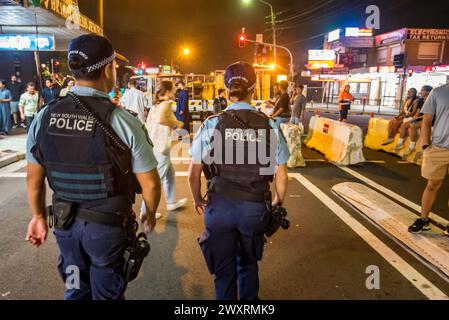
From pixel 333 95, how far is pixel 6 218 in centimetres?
4898

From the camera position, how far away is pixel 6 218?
5082 mm

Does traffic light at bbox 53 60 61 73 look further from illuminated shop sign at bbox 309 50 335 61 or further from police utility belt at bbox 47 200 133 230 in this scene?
illuminated shop sign at bbox 309 50 335 61

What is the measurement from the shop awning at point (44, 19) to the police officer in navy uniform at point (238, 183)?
741 centimetres

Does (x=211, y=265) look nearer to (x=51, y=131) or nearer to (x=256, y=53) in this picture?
(x=51, y=131)

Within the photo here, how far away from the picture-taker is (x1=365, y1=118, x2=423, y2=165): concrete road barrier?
9320mm

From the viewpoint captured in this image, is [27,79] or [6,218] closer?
[6,218]

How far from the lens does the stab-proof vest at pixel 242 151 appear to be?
245cm

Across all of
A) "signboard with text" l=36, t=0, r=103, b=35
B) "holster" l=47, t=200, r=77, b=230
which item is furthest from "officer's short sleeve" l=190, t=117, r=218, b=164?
"signboard with text" l=36, t=0, r=103, b=35

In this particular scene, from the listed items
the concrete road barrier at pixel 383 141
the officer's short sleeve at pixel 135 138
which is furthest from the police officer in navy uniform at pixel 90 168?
the concrete road barrier at pixel 383 141

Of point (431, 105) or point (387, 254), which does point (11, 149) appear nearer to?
point (387, 254)

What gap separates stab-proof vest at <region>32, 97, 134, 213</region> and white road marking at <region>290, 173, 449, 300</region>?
2894 millimetres

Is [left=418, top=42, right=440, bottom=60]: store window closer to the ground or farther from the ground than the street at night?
farther from the ground

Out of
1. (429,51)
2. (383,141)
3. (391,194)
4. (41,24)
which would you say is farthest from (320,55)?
(391,194)

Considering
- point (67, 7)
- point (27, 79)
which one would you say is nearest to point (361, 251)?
point (67, 7)
